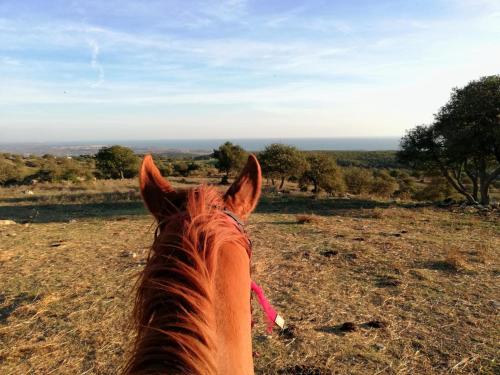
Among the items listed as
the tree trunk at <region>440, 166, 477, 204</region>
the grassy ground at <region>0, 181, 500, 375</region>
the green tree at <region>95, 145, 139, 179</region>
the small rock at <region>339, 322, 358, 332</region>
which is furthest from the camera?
Answer: the green tree at <region>95, 145, 139, 179</region>

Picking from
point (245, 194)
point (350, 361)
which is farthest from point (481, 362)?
point (245, 194)

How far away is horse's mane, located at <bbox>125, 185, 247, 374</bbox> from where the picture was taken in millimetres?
942

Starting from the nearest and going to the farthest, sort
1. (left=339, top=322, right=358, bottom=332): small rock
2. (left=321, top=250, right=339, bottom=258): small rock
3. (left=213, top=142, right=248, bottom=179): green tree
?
(left=339, top=322, right=358, bottom=332): small rock, (left=321, top=250, right=339, bottom=258): small rock, (left=213, top=142, right=248, bottom=179): green tree

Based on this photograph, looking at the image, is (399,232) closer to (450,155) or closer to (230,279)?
(450,155)

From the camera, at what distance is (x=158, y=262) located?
3.71ft

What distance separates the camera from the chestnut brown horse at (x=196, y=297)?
3.12 feet

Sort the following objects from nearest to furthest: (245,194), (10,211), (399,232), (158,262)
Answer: (158,262) → (245,194) → (399,232) → (10,211)

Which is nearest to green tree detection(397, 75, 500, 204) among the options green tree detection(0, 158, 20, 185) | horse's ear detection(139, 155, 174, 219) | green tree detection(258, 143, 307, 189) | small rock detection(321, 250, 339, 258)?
green tree detection(258, 143, 307, 189)

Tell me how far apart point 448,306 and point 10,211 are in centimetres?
1380

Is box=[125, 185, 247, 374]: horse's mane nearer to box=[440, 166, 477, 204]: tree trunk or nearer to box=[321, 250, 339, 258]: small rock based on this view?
box=[321, 250, 339, 258]: small rock

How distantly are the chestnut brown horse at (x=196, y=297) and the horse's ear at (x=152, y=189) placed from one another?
115mm

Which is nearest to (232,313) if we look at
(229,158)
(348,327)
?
(348,327)

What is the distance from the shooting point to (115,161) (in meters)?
30.5

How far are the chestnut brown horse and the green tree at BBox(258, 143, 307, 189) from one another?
64.7ft
